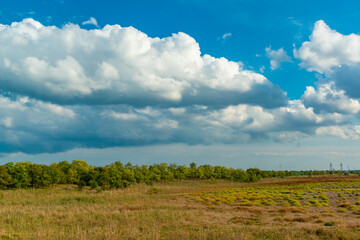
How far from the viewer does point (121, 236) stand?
12.4 meters

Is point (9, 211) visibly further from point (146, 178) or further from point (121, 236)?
point (146, 178)

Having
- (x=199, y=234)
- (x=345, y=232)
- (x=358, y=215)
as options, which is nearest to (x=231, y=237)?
(x=199, y=234)

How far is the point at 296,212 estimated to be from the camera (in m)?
24.8


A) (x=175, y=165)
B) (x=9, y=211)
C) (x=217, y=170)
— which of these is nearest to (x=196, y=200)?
(x=9, y=211)

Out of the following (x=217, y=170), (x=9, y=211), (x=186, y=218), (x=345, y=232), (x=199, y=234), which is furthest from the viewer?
(x=217, y=170)

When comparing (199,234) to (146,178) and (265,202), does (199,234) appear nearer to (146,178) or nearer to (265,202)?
(265,202)

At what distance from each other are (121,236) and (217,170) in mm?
95884

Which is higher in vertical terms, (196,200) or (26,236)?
(26,236)

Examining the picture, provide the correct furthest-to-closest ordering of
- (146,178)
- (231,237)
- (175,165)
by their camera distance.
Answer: (175,165) < (146,178) < (231,237)

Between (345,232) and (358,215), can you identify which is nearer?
(345,232)

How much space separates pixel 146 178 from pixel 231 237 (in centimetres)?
5676

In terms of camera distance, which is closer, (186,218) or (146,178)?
(186,218)

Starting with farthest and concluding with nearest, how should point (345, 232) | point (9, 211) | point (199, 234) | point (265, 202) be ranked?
point (265, 202) < point (9, 211) < point (345, 232) < point (199, 234)

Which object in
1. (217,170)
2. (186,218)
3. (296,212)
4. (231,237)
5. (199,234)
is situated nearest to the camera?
(231,237)
